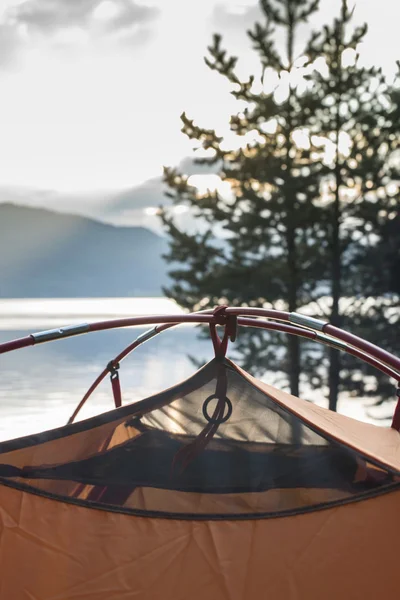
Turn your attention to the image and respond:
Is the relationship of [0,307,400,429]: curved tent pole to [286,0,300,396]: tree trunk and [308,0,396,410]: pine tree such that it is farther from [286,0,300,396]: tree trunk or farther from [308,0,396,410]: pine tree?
[308,0,396,410]: pine tree

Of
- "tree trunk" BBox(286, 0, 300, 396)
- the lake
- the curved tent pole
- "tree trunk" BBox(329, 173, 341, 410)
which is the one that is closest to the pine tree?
"tree trunk" BBox(329, 173, 341, 410)

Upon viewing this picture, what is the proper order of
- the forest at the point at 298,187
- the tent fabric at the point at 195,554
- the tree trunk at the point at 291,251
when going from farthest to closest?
the forest at the point at 298,187
the tree trunk at the point at 291,251
the tent fabric at the point at 195,554

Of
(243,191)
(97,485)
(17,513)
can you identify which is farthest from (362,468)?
(243,191)

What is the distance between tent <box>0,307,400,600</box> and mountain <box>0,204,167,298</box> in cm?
14799

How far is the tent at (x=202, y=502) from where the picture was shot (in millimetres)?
2127

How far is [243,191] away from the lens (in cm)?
1382

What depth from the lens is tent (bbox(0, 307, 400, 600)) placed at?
6.98ft

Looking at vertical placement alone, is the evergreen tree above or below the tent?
above

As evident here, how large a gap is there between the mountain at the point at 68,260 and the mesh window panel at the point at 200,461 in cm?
14796

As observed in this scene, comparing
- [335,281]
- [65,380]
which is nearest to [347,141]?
[335,281]

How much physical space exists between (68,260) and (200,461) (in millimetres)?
177475

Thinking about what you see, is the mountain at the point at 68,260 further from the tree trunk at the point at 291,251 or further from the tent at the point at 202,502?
the tent at the point at 202,502

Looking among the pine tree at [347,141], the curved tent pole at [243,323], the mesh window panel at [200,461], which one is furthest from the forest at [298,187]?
the mesh window panel at [200,461]

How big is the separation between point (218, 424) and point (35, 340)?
28.4 inches
